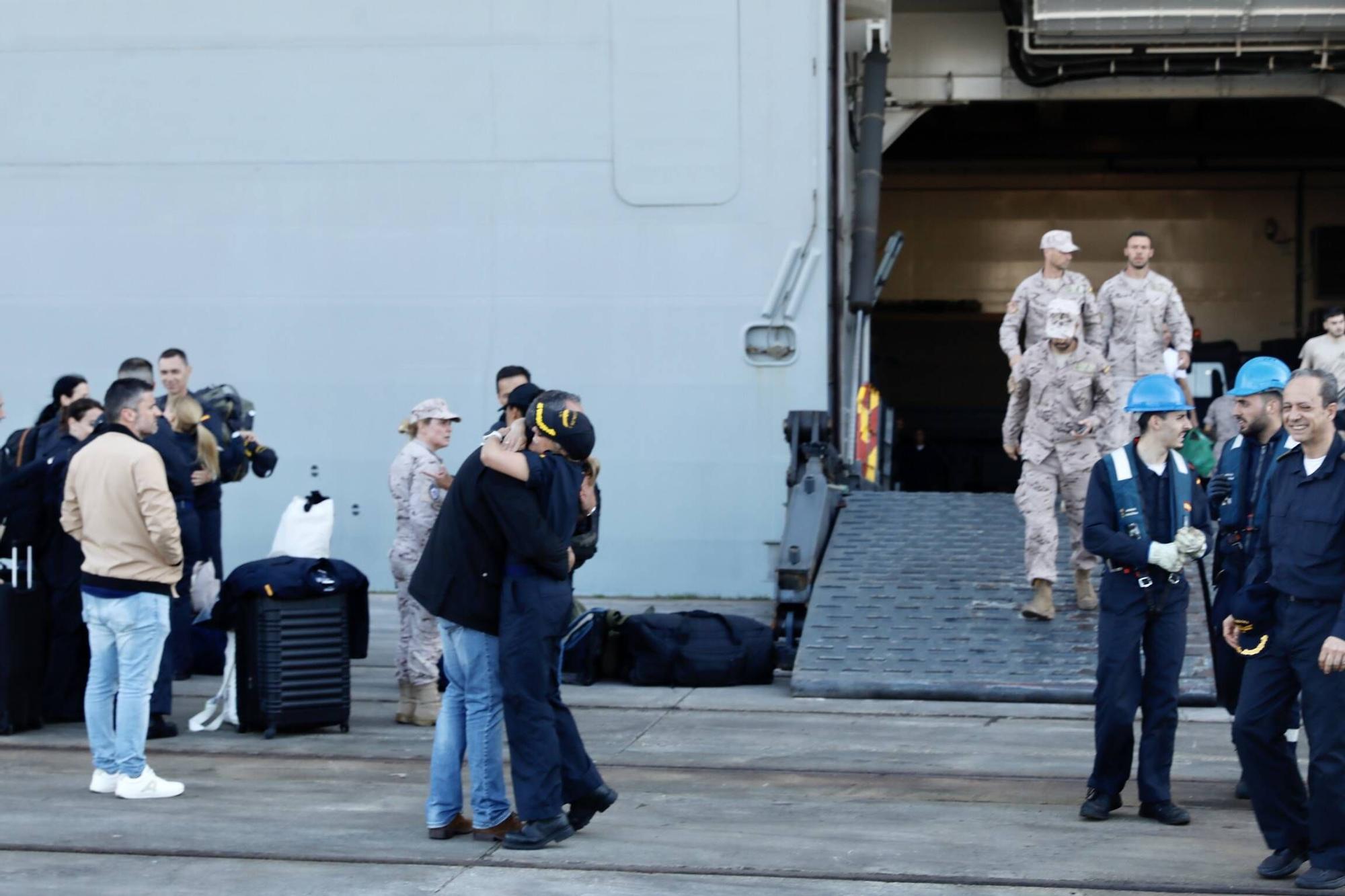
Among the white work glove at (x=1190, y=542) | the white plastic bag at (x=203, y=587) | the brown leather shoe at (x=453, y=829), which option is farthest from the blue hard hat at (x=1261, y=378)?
the white plastic bag at (x=203, y=587)

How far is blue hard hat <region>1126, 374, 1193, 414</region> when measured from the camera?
21.4 feet

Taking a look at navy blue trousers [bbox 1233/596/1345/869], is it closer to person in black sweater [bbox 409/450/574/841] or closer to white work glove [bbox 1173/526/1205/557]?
white work glove [bbox 1173/526/1205/557]

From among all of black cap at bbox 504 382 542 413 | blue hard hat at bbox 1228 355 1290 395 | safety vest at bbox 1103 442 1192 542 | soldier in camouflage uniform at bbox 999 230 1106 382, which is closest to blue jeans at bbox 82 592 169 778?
black cap at bbox 504 382 542 413

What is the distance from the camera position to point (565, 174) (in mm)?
13398

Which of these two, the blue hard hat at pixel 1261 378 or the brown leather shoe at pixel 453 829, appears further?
the blue hard hat at pixel 1261 378

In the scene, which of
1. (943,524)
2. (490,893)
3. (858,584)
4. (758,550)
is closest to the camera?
(490,893)

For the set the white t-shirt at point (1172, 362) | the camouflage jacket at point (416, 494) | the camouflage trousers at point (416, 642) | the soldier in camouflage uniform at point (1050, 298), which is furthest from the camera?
the white t-shirt at point (1172, 362)

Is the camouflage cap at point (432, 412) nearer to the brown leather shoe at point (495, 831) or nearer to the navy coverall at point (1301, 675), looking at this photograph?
the brown leather shoe at point (495, 831)

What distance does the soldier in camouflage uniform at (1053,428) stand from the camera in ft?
32.0

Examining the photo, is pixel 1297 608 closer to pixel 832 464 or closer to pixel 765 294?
pixel 832 464

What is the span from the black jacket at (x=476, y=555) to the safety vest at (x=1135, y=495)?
228 cm

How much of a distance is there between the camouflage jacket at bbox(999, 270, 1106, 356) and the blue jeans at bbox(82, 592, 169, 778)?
5858 mm

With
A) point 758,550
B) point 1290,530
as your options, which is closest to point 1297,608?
point 1290,530

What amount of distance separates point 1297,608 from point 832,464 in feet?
21.7
